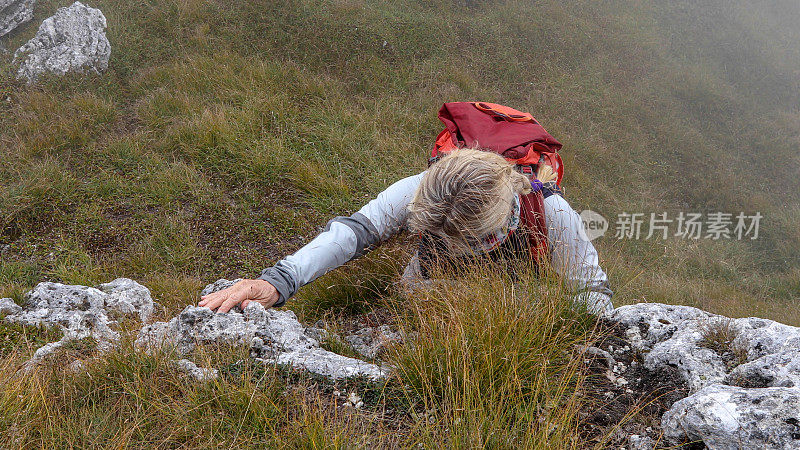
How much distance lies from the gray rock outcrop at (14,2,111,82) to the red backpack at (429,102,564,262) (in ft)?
23.7

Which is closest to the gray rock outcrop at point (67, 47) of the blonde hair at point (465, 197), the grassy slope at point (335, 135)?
the grassy slope at point (335, 135)

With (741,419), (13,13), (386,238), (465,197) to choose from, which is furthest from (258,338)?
(13,13)

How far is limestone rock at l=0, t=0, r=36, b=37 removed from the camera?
909 cm

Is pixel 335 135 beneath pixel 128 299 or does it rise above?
above

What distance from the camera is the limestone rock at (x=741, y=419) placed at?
1.78 meters

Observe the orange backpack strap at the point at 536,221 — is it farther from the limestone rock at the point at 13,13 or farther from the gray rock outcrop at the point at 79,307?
the limestone rock at the point at 13,13

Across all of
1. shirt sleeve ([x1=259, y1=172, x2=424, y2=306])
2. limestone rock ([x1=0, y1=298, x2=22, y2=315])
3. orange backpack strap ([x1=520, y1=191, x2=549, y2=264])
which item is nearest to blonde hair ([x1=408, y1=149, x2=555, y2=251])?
orange backpack strap ([x1=520, y1=191, x2=549, y2=264])

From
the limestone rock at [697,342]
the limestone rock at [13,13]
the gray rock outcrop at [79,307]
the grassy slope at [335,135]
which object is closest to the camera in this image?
the limestone rock at [697,342]

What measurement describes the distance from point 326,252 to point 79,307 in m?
1.63

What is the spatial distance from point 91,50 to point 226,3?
2.82 m

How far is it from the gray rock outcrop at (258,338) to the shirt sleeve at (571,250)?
47.3 inches

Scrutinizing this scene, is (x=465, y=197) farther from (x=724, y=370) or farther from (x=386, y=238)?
(x=724, y=370)

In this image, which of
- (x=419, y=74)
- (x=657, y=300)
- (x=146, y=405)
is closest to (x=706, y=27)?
(x=419, y=74)

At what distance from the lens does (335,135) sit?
24.0 ft
